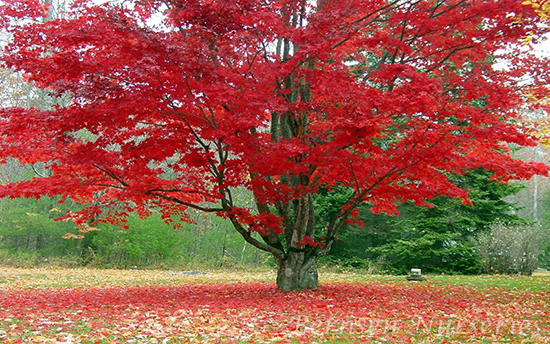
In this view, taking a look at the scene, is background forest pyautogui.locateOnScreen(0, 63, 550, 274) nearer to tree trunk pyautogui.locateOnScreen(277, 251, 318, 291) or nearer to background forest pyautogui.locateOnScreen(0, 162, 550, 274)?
background forest pyautogui.locateOnScreen(0, 162, 550, 274)

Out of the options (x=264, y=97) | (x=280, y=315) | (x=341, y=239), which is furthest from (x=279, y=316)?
(x=341, y=239)

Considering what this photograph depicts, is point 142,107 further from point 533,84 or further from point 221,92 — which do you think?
point 533,84

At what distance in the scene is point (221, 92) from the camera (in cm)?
718

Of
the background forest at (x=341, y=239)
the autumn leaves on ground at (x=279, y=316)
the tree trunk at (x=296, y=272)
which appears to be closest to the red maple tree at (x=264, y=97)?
the tree trunk at (x=296, y=272)

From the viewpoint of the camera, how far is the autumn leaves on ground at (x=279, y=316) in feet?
16.5

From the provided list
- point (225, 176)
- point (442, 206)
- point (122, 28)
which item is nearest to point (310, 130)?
point (225, 176)

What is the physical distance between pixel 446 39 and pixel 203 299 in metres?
6.50

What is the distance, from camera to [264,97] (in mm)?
7543

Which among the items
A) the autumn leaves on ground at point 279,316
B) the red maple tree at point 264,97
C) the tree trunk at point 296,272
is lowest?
the autumn leaves on ground at point 279,316

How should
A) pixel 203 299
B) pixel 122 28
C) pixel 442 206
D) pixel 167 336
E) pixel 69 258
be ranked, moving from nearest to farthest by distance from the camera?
pixel 167 336
pixel 122 28
pixel 203 299
pixel 442 206
pixel 69 258

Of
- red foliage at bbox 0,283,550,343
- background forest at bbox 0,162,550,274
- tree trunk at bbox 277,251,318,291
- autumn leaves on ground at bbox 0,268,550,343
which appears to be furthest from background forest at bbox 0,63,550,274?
tree trunk at bbox 277,251,318,291

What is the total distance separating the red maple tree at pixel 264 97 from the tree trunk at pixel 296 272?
2cm

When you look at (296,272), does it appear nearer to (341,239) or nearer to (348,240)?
(341,239)

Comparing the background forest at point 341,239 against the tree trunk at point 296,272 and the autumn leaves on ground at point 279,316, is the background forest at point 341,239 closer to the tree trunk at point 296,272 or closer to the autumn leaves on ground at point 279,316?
the autumn leaves on ground at point 279,316
